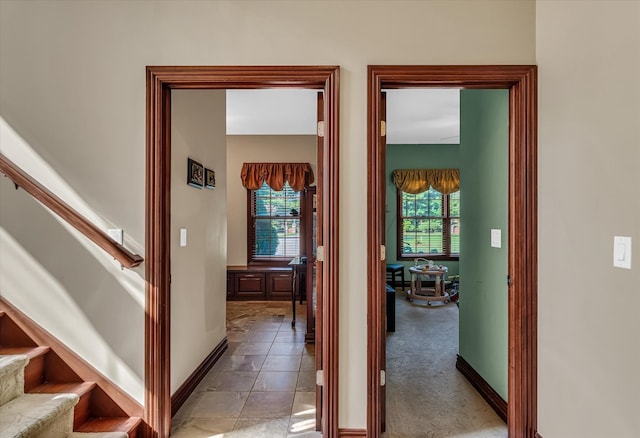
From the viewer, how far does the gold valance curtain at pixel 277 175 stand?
6004 mm

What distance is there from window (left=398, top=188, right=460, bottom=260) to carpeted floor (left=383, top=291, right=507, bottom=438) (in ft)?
10.1

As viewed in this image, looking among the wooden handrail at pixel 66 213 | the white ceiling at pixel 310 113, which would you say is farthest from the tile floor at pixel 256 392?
the white ceiling at pixel 310 113

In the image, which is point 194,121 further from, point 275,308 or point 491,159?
point 275,308

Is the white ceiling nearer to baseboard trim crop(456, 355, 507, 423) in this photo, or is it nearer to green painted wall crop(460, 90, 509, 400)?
green painted wall crop(460, 90, 509, 400)

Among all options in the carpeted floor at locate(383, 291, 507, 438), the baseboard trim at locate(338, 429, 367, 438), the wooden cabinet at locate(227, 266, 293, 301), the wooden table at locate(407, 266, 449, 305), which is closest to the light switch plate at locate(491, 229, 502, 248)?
the carpeted floor at locate(383, 291, 507, 438)

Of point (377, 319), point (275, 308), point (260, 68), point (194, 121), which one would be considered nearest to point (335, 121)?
point (260, 68)

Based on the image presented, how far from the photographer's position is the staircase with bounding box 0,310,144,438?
165cm

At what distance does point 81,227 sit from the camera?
5.94 feet

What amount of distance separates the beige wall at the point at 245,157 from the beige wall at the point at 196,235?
101 inches

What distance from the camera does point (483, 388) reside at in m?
2.54
